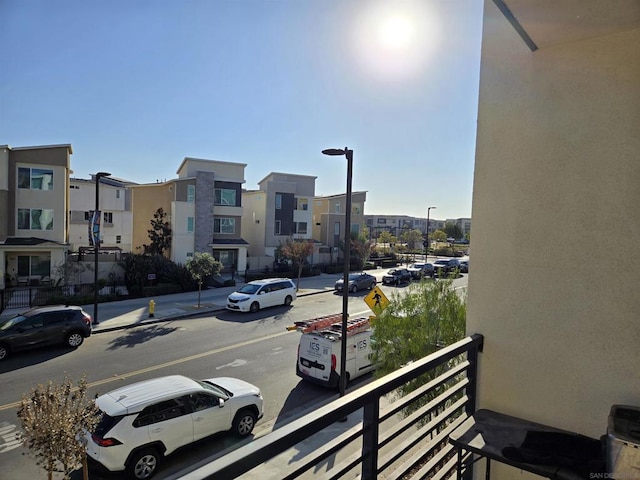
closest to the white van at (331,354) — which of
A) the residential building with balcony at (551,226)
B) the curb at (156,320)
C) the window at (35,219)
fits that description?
the residential building with balcony at (551,226)

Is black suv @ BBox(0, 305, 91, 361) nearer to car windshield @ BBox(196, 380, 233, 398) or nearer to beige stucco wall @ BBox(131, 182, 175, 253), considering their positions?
car windshield @ BBox(196, 380, 233, 398)

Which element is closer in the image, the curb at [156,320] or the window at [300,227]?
the curb at [156,320]

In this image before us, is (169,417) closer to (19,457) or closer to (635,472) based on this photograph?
(19,457)

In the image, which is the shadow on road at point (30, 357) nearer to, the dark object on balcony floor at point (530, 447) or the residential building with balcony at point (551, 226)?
the residential building with balcony at point (551, 226)

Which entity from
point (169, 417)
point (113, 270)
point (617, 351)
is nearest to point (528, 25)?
point (617, 351)

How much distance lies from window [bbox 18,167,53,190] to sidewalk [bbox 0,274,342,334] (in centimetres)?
774

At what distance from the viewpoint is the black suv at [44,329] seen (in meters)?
12.5

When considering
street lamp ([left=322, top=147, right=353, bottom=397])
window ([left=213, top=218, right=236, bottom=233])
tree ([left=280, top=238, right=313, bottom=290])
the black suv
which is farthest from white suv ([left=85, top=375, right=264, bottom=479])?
window ([left=213, top=218, right=236, bottom=233])

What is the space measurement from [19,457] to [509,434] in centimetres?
868

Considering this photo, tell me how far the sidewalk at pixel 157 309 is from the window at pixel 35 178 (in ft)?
25.4

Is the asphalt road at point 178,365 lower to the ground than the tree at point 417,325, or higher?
lower

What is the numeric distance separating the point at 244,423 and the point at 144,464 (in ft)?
6.85

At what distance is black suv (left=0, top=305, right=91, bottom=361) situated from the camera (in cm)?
1253

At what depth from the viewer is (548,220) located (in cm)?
289
